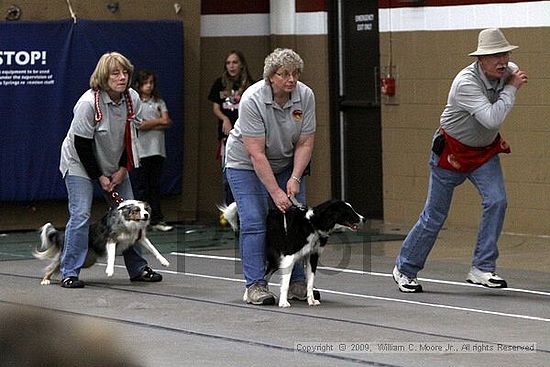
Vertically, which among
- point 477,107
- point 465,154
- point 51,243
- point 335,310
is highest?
point 477,107

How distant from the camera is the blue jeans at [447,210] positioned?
29.2 ft

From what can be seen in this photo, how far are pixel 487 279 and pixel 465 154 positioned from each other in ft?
3.34

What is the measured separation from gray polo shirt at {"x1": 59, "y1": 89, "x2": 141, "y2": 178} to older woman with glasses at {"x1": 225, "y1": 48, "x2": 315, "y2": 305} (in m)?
1.33

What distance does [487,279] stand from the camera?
9.16m

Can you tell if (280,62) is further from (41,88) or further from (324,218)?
(41,88)

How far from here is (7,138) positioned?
13.8 m

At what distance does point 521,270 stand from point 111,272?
361 centimetres

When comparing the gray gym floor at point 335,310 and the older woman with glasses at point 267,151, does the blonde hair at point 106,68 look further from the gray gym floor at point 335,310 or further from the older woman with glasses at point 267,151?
the gray gym floor at point 335,310

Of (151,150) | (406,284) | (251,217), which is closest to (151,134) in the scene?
(151,150)

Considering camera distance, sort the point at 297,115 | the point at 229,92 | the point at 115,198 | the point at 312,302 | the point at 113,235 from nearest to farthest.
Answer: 1. the point at 297,115
2. the point at 312,302
3. the point at 113,235
4. the point at 115,198
5. the point at 229,92

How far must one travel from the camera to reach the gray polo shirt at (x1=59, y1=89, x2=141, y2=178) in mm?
9453

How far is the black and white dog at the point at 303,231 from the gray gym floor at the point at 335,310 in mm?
322

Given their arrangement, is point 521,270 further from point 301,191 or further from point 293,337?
point 293,337

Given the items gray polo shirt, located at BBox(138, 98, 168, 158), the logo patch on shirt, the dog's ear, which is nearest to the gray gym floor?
the dog's ear
